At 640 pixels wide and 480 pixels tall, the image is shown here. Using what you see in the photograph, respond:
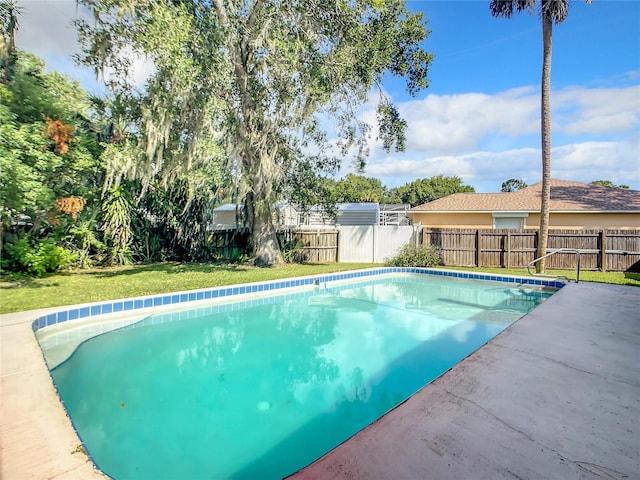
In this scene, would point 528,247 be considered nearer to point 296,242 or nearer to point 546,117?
point 546,117

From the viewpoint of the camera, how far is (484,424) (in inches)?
84.7

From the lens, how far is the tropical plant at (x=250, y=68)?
7449mm

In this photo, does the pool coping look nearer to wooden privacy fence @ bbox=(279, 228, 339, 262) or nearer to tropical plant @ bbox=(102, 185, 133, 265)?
tropical plant @ bbox=(102, 185, 133, 265)

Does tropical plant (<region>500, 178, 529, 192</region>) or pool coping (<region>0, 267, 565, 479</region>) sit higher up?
tropical plant (<region>500, 178, 529, 192</region>)

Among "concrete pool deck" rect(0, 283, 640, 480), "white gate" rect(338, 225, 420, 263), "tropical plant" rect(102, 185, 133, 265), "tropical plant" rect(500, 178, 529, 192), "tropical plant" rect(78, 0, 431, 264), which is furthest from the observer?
"tropical plant" rect(500, 178, 529, 192)

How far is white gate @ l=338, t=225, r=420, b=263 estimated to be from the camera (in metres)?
12.9

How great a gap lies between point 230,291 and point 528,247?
9.92 m

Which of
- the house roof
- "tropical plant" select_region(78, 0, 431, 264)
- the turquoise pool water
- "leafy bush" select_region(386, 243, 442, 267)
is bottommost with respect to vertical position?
the turquoise pool water

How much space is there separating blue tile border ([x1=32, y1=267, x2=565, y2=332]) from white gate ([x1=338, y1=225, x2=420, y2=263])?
202 cm

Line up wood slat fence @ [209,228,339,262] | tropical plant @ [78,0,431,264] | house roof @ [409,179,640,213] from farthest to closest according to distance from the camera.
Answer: house roof @ [409,179,640,213]
wood slat fence @ [209,228,339,262]
tropical plant @ [78,0,431,264]

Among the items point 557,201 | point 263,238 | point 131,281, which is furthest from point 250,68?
point 557,201

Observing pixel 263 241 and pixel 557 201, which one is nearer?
pixel 263 241

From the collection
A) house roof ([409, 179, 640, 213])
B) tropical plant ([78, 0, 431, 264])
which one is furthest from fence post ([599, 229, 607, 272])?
tropical plant ([78, 0, 431, 264])

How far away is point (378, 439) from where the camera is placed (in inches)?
79.9
